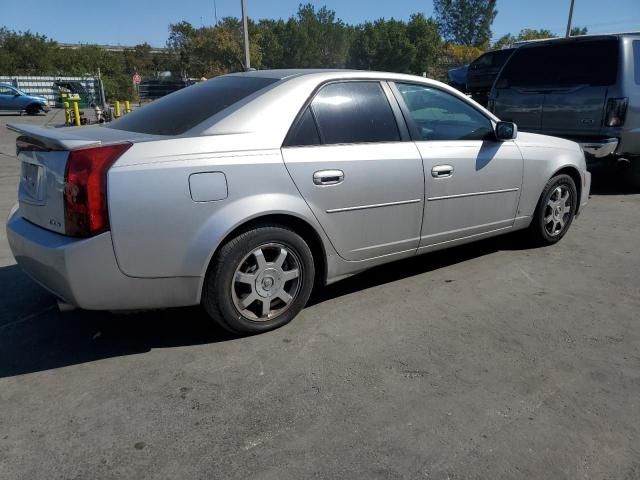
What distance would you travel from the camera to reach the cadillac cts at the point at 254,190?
2777 mm

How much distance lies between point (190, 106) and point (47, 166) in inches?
39.0

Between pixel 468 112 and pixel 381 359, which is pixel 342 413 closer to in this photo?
pixel 381 359

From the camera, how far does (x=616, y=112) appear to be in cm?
684

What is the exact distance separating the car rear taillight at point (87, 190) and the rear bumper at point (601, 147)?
6062 mm

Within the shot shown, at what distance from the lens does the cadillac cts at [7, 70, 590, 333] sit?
2777 millimetres

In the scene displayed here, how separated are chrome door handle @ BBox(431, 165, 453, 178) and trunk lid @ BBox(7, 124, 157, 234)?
6.36 ft

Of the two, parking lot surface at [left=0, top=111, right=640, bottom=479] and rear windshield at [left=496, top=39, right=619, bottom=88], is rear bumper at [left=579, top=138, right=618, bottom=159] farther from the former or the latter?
parking lot surface at [left=0, top=111, right=640, bottom=479]

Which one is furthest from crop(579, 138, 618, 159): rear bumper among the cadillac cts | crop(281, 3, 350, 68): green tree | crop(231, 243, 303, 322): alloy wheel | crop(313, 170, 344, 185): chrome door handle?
crop(281, 3, 350, 68): green tree

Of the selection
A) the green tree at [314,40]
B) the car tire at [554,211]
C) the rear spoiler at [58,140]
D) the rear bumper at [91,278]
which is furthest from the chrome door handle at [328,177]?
the green tree at [314,40]

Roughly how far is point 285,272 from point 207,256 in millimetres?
545

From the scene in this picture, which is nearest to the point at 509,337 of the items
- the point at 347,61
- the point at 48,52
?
the point at 48,52

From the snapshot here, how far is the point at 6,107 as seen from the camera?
26391mm

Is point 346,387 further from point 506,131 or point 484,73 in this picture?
point 484,73

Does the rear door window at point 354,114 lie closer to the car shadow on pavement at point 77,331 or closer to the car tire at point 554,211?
the car shadow on pavement at point 77,331
